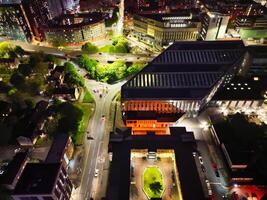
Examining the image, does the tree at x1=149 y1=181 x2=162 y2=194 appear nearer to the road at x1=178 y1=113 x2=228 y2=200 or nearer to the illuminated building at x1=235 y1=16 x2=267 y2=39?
the road at x1=178 y1=113 x2=228 y2=200

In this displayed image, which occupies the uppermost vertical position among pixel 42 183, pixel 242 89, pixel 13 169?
pixel 242 89

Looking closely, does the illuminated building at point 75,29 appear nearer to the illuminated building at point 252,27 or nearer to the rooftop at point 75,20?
the rooftop at point 75,20

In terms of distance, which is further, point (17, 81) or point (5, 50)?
point (5, 50)

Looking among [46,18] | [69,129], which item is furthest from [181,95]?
[46,18]

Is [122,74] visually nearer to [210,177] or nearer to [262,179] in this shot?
[210,177]

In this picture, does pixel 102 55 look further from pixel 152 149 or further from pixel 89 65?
pixel 152 149

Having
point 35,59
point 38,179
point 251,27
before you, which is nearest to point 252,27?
point 251,27

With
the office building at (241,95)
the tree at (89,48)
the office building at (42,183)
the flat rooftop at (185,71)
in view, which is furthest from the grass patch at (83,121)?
the office building at (241,95)
